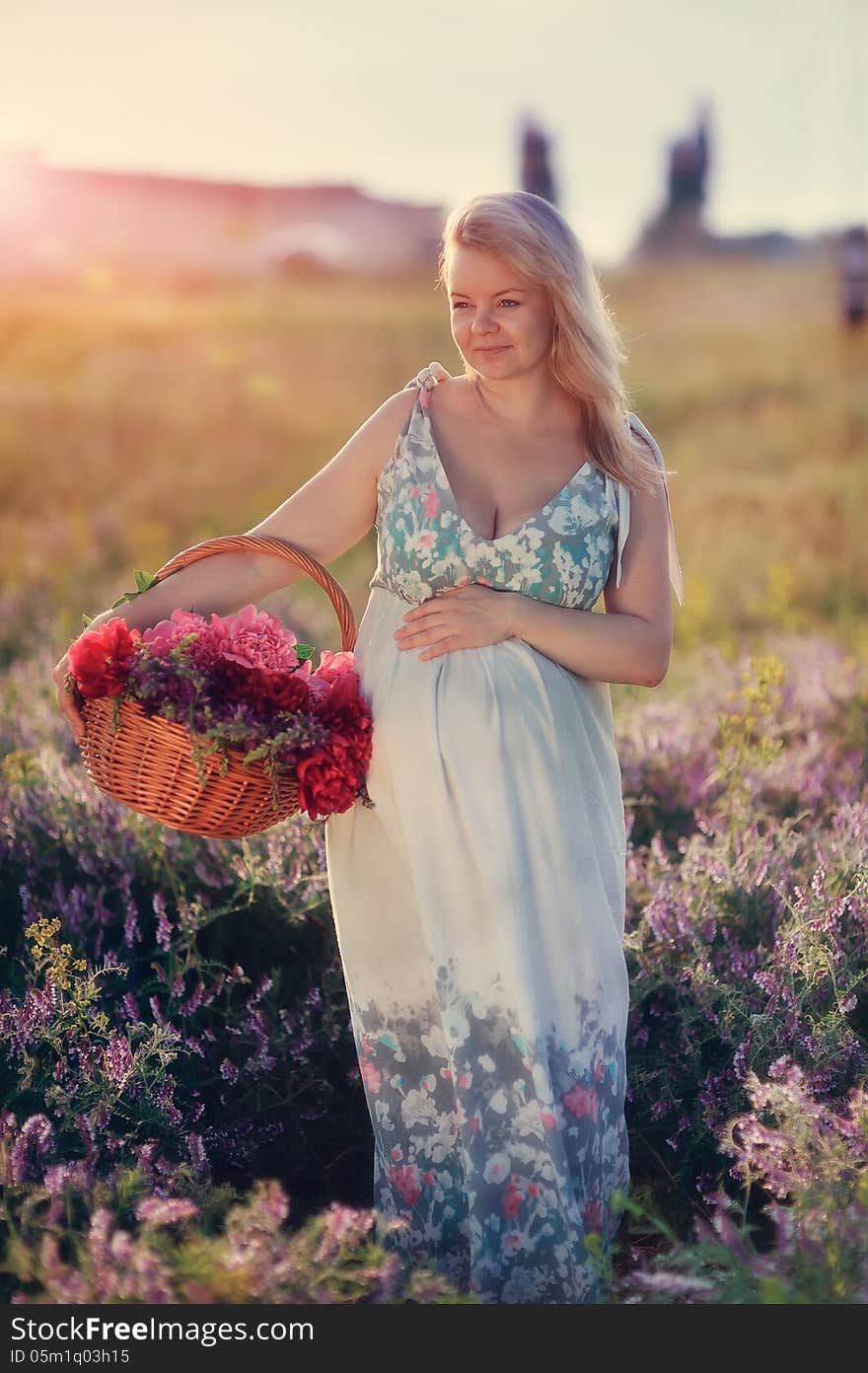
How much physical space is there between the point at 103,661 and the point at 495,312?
1017 millimetres

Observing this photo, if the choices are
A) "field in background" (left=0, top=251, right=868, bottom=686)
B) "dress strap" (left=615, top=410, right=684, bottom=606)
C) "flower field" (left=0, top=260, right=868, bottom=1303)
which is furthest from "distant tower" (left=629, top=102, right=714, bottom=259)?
"dress strap" (left=615, top=410, right=684, bottom=606)

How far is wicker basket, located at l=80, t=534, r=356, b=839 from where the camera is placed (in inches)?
93.0

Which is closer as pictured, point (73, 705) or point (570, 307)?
point (73, 705)

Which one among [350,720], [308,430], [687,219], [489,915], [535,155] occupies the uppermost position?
[687,219]

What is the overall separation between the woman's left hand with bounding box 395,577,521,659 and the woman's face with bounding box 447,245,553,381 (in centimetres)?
46

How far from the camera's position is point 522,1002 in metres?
2.52

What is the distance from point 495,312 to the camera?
103 inches

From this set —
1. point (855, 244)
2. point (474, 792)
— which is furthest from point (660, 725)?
point (855, 244)

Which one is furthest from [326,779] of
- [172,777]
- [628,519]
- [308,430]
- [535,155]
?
[535,155]

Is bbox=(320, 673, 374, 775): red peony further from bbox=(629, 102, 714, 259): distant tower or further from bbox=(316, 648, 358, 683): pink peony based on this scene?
bbox=(629, 102, 714, 259): distant tower

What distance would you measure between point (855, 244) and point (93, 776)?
1343 centimetres

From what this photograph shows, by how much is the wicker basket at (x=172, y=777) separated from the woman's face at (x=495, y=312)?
0.92 meters

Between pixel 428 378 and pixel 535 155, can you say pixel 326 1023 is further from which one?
pixel 535 155
